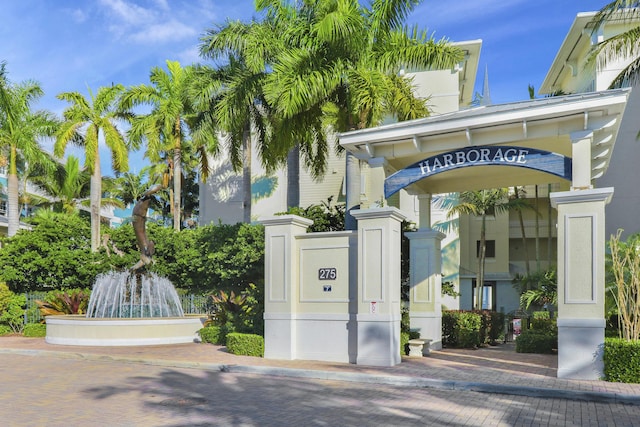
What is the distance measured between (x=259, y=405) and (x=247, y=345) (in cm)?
587

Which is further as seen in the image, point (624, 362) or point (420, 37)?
point (420, 37)

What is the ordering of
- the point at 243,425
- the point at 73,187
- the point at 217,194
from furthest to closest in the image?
the point at 73,187
the point at 217,194
the point at 243,425

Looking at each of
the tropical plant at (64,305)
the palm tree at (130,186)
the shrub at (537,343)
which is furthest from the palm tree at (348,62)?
the palm tree at (130,186)

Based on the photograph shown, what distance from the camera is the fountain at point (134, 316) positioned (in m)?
→ 18.1

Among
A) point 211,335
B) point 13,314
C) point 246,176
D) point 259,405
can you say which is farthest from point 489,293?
point 259,405

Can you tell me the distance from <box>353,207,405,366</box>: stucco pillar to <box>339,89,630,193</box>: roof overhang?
68.7 inches

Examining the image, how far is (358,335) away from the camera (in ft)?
44.2

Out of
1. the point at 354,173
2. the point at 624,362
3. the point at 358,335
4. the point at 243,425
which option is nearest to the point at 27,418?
the point at 243,425

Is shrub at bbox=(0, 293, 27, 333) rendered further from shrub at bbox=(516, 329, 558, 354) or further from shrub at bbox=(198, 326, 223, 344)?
shrub at bbox=(516, 329, 558, 354)

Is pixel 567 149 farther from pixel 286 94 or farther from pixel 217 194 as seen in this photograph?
pixel 217 194

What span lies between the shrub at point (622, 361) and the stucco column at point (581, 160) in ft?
10.0

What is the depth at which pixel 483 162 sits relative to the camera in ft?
43.1

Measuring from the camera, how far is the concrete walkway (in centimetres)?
1024

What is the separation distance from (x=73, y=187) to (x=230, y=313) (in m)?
28.1
